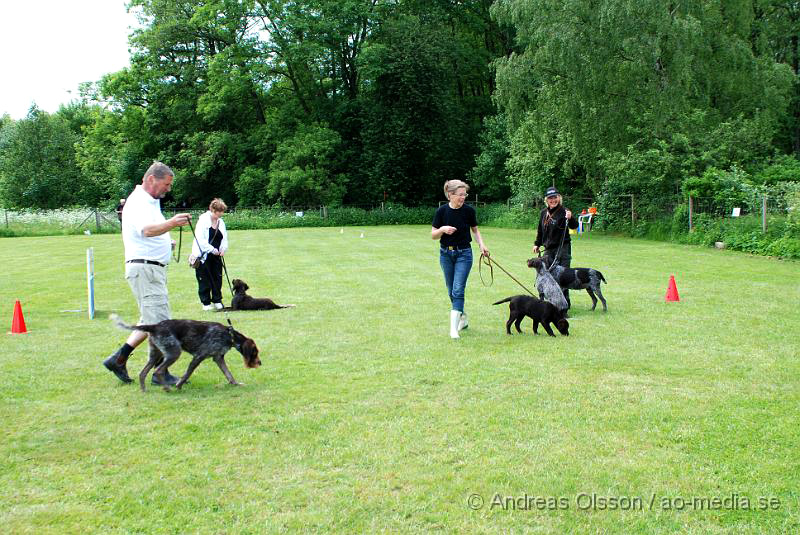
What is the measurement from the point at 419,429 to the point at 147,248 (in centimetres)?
315

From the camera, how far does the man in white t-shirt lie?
231 inches

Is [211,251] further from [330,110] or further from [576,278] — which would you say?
[330,110]

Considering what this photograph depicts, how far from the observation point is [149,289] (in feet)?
20.0

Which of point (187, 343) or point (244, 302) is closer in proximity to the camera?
point (187, 343)

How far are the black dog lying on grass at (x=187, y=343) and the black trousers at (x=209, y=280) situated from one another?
14.6ft

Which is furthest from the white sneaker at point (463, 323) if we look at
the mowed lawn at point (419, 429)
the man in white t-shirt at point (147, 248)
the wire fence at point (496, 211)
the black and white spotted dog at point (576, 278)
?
the wire fence at point (496, 211)

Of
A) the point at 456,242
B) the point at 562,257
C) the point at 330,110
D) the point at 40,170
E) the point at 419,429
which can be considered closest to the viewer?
the point at 419,429

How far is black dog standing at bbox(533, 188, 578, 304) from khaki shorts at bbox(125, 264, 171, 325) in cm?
588

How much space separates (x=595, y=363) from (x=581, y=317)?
9.66ft

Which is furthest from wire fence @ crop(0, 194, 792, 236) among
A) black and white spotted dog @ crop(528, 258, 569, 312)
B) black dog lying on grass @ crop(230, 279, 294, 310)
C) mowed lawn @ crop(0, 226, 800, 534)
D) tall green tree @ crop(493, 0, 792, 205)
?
black dog lying on grass @ crop(230, 279, 294, 310)

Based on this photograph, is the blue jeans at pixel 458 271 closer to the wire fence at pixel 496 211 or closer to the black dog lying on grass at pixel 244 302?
the black dog lying on grass at pixel 244 302

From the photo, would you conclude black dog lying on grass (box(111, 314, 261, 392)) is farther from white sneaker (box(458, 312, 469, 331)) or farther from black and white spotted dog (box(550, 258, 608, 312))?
black and white spotted dog (box(550, 258, 608, 312))

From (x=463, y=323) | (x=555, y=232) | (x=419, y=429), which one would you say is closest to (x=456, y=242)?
(x=463, y=323)

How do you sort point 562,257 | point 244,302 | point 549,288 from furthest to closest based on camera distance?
1. point 244,302
2. point 562,257
3. point 549,288
